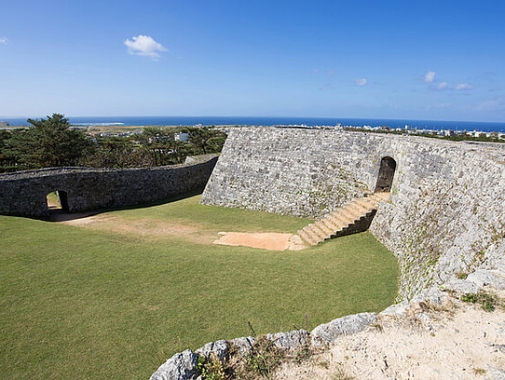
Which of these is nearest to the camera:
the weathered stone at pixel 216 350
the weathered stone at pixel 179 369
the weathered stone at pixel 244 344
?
the weathered stone at pixel 179 369

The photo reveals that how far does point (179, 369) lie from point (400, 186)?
9.14m

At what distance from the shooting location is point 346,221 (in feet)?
35.8

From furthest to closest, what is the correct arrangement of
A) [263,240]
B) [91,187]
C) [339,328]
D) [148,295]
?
[91,187] → [263,240] → [148,295] → [339,328]

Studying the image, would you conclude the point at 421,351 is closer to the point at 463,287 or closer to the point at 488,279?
the point at 463,287

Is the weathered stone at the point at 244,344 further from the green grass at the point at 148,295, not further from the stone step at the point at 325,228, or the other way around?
the stone step at the point at 325,228

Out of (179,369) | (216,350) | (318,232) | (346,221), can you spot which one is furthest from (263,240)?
(179,369)

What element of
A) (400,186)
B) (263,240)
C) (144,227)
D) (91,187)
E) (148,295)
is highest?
(400,186)

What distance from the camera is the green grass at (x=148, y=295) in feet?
16.6

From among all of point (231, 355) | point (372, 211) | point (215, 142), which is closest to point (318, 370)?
point (231, 355)

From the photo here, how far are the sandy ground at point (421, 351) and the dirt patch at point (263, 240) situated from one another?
6709 mm

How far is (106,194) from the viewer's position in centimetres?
1681

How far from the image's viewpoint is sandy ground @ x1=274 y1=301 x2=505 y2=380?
3006 mm

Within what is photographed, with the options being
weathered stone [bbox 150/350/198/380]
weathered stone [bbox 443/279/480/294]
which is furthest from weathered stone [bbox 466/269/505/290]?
weathered stone [bbox 150/350/198/380]

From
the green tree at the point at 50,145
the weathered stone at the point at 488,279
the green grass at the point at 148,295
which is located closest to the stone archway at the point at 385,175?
the green grass at the point at 148,295
